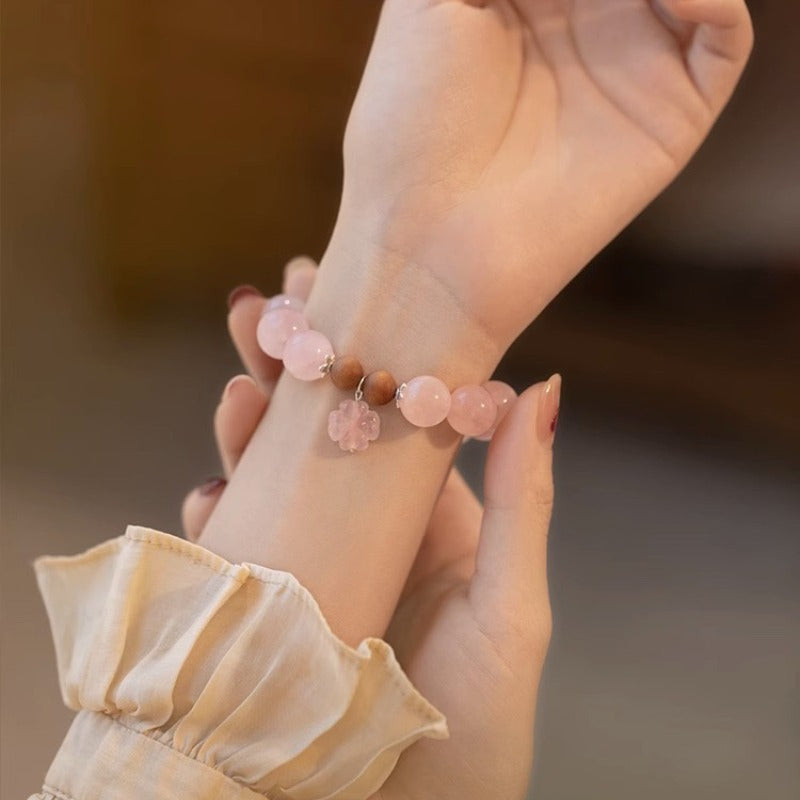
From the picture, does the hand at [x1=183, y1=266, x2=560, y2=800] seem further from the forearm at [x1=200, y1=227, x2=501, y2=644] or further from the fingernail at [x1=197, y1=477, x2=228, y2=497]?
the fingernail at [x1=197, y1=477, x2=228, y2=497]

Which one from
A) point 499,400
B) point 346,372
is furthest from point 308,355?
point 499,400

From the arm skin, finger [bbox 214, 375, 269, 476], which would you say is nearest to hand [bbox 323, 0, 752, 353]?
the arm skin

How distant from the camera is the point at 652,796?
0.76m

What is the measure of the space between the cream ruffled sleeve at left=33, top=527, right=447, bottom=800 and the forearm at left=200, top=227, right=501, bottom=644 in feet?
0.16

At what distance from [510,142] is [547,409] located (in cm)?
19

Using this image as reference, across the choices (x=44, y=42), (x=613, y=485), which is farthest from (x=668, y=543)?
(x=44, y=42)

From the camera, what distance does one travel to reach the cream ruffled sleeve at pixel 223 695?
0.53m

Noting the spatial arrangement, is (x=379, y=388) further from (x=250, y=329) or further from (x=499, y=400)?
(x=250, y=329)

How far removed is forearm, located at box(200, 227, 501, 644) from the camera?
1.94 ft

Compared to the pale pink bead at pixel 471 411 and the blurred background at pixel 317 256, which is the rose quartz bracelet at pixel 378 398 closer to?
the pale pink bead at pixel 471 411

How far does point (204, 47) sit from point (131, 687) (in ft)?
2.67

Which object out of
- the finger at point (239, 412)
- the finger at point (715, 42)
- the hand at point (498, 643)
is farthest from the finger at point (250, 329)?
the finger at point (715, 42)

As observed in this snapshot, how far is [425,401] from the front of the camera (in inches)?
22.8

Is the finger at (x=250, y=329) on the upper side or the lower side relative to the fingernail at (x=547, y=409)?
upper
